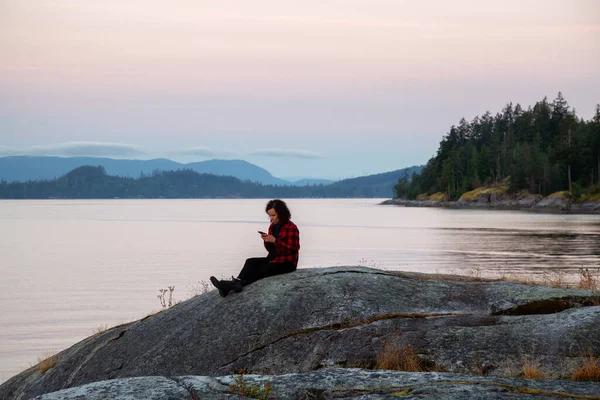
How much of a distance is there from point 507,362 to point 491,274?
29.5m

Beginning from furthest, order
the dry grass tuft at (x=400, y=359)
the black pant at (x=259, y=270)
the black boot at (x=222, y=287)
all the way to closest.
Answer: the black pant at (x=259, y=270) < the black boot at (x=222, y=287) < the dry grass tuft at (x=400, y=359)

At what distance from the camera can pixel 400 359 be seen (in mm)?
10305

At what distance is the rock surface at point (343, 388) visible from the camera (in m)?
7.47

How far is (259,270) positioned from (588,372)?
6804 millimetres

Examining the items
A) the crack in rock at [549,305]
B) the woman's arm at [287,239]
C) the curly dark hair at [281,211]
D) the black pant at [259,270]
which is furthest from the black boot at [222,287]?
the crack in rock at [549,305]

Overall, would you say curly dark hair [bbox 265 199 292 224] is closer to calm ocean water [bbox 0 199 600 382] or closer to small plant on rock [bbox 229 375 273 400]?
small plant on rock [bbox 229 375 273 400]

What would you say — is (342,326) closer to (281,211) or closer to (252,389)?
(281,211)

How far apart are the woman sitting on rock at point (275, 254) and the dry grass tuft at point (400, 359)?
3.54 meters

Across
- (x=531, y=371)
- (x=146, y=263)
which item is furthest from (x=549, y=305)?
(x=146, y=263)

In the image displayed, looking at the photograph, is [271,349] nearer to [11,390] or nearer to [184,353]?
[184,353]

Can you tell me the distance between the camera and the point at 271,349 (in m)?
11.7

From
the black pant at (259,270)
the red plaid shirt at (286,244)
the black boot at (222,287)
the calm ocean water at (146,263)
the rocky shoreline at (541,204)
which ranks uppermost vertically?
the red plaid shirt at (286,244)

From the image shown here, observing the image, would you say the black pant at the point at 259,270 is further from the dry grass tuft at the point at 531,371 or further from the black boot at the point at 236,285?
the dry grass tuft at the point at 531,371

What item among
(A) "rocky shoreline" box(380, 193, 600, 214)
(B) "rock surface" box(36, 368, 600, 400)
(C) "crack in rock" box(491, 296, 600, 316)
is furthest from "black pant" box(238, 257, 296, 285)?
Result: (A) "rocky shoreline" box(380, 193, 600, 214)
